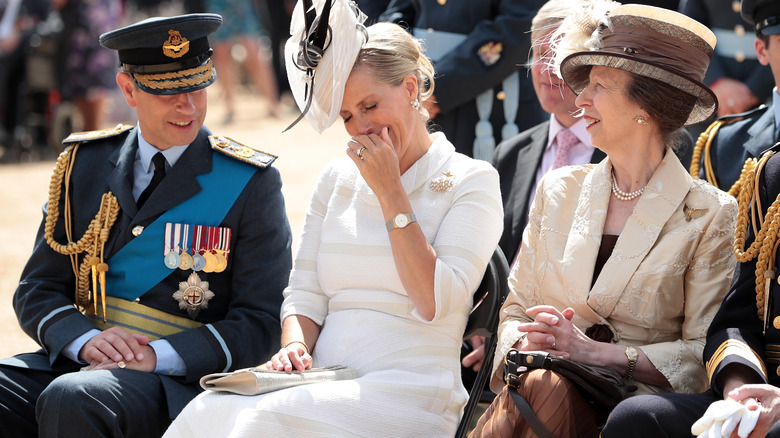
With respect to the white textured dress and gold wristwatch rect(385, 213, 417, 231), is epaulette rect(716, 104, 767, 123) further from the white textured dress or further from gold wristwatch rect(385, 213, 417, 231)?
gold wristwatch rect(385, 213, 417, 231)

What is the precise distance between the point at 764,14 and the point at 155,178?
7.80ft

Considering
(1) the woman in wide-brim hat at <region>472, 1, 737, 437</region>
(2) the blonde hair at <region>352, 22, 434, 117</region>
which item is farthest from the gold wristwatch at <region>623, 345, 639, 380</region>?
(2) the blonde hair at <region>352, 22, 434, 117</region>

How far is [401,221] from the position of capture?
3.31 m

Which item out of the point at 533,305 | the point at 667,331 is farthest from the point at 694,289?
the point at 533,305

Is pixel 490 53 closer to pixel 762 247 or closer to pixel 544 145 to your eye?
pixel 544 145

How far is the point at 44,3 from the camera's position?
1205 cm

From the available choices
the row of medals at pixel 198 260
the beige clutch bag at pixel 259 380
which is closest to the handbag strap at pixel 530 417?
the beige clutch bag at pixel 259 380

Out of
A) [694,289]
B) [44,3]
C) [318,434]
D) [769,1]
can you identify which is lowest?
[44,3]

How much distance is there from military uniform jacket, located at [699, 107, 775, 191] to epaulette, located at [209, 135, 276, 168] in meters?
1.77

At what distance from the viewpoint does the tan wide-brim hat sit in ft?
10.5

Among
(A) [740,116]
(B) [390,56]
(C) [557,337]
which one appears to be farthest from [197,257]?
(A) [740,116]

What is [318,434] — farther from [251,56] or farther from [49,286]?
[251,56]

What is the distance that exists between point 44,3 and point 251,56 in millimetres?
3117

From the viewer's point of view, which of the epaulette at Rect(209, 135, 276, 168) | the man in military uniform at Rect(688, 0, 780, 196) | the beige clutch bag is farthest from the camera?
the man in military uniform at Rect(688, 0, 780, 196)
